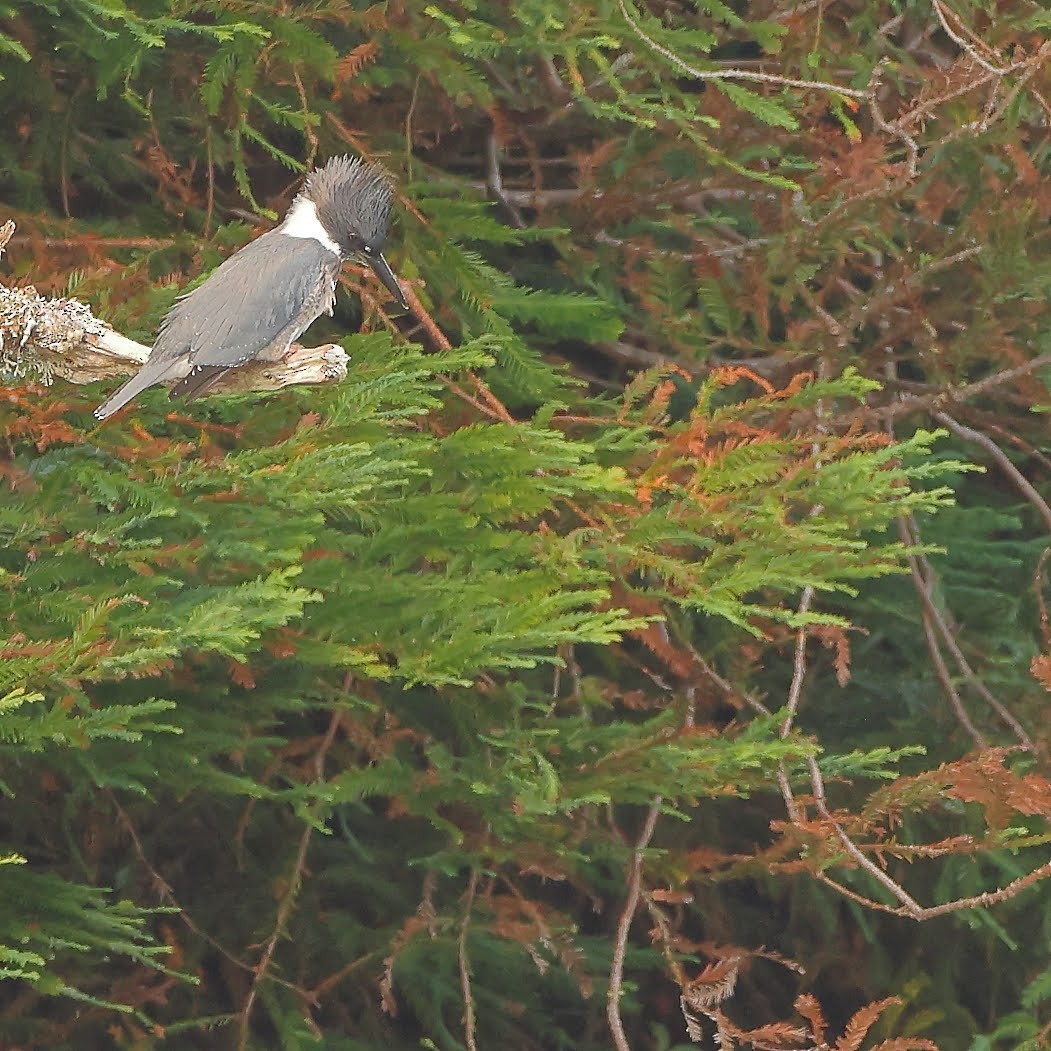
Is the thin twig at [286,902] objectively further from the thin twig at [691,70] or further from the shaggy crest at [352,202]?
the thin twig at [691,70]

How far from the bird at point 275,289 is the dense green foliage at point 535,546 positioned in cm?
13

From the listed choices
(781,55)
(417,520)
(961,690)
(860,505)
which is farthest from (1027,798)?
(781,55)

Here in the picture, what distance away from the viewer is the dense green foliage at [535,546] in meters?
2.25

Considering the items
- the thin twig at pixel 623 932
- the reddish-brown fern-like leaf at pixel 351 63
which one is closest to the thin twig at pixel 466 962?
the thin twig at pixel 623 932

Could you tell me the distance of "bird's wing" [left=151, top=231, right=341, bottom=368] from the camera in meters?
2.12

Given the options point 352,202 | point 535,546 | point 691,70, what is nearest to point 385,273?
point 352,202

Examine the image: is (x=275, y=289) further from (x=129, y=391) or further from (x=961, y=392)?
(x=961, y=392)

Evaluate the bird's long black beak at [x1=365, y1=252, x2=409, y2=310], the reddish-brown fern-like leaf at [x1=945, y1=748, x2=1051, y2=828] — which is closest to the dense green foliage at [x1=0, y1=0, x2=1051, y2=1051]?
the reddish-brown fern-like leaf at [x1=945, y1=748, x2=1051, y2=828]

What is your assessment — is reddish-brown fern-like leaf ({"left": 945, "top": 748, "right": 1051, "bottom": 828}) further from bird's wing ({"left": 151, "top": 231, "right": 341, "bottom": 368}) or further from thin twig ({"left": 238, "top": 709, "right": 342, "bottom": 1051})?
bird's wing ({"left": 151, "top": 231, "right": 341, "bottom": 368})

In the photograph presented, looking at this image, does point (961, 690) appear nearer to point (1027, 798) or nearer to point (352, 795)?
point (1027, 798)

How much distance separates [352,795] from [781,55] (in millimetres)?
1790

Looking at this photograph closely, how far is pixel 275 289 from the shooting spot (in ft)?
7.32

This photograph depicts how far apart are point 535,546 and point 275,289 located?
1.93 ft

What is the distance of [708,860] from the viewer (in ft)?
9.91
